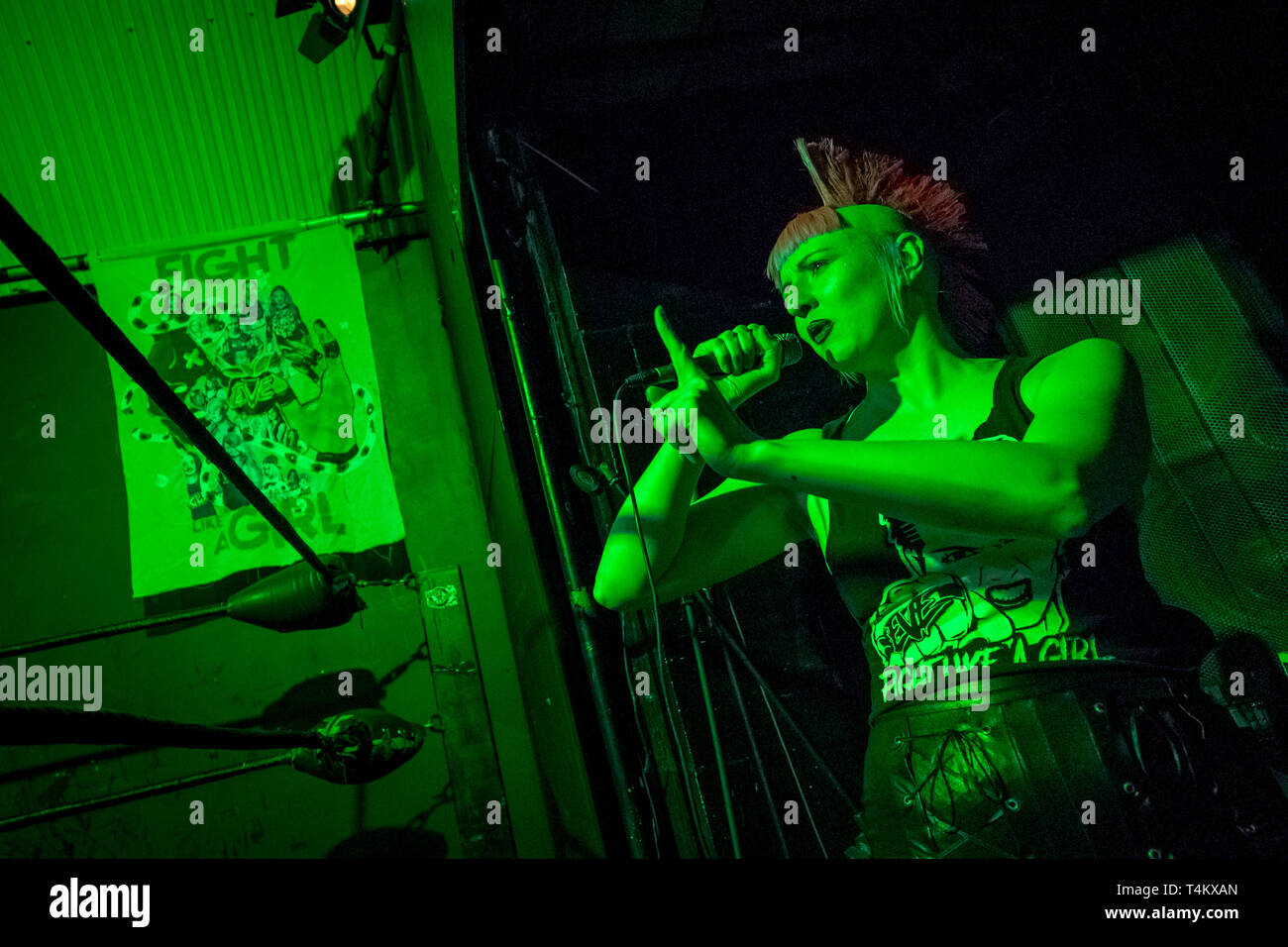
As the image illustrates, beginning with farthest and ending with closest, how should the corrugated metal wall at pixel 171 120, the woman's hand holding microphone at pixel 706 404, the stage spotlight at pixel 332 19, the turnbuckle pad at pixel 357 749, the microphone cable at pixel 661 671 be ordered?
the corrugated metal wall at pixel 171 120 < the stage spotlight at pixel 332 19 < the turnbuckle pad at pixel 357 749 < the microphone cable at pixel 661 671 < the woman's hand holding microphone at pixel 706 404

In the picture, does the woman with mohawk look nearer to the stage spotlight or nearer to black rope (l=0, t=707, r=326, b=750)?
black rope (l=0, t=707, r=326, b=750)

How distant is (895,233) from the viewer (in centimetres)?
179

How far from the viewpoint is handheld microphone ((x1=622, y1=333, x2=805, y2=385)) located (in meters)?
1.60

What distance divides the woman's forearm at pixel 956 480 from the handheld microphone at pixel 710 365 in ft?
0.96

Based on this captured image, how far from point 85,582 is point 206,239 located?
136 cm

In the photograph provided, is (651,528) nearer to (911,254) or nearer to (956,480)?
(956,480)

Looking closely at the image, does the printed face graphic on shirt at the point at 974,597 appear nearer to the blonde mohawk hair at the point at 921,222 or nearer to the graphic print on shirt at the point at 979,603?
the graphic print on shirt at the point at 979,603

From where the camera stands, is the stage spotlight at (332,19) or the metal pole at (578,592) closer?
the metal pole at (578,592)

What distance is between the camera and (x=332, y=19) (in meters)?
2.73

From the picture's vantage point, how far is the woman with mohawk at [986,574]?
135cm

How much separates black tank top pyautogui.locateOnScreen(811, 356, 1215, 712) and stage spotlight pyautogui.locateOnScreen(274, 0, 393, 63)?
7.89 ft

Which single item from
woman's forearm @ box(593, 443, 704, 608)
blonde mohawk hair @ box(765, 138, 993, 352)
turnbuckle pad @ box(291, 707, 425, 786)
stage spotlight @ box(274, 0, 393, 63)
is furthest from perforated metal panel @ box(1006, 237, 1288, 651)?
stage spotlight @ box(274, 0, 393, 63)

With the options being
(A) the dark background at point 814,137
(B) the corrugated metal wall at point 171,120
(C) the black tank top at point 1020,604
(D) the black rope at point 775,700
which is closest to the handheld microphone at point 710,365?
(A) the dark background at point 814,137

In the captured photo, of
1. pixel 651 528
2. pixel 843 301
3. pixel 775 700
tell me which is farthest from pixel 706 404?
pixel 775 700
